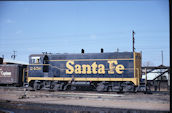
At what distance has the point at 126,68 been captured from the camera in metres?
19.6

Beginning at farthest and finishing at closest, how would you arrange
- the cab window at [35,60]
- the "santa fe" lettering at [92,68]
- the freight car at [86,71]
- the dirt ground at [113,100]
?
the cab window at [35,60]
the "santa fe" lettering at [92,68]
the freight car at [86,71]
the dirt ground at [113,100]

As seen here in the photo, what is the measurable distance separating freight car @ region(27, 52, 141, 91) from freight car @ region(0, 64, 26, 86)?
2.38m

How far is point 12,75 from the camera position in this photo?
2458 centimetres

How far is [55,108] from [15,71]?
47.8 feet

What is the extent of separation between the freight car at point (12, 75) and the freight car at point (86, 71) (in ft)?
7.81

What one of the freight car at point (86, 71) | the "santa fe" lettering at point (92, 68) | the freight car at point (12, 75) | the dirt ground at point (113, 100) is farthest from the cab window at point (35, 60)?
the dirt ground at point (113, 100)

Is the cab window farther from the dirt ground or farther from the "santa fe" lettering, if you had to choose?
the dirt ground

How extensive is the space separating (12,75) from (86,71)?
9891mm

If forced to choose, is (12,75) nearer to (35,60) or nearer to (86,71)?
(35,60)

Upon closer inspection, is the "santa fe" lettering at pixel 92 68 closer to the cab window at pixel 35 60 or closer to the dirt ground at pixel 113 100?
the cab window at pixel 35 60

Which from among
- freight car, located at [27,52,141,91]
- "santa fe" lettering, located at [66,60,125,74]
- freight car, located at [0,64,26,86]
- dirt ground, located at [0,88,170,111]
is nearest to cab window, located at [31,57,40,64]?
freight car, located at [27,52,141,91]

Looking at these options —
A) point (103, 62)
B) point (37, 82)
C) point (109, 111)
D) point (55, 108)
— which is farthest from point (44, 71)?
point (109, 111)

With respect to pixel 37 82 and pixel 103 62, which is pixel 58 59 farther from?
pixel 103 62

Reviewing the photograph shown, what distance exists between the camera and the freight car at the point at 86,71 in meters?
19.5
